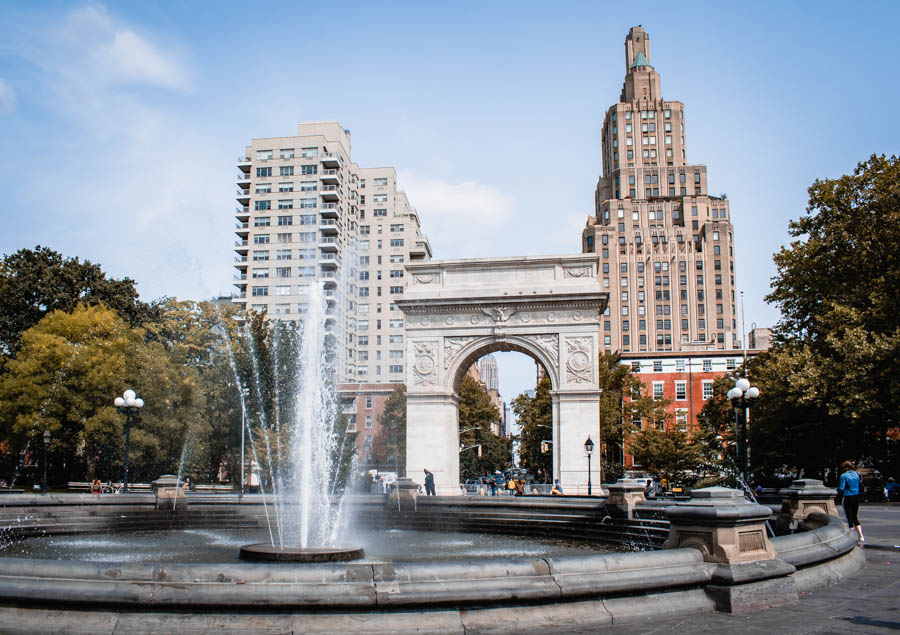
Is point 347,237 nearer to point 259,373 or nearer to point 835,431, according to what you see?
point 259,373

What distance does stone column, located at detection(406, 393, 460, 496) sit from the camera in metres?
31.4

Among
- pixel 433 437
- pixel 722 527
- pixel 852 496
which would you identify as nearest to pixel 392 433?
pixel 433 437

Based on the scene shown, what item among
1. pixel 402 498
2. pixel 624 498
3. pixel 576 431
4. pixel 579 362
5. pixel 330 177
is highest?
pixel 330 177

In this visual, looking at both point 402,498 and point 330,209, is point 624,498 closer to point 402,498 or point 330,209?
point 402,498

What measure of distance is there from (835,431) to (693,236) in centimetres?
6227

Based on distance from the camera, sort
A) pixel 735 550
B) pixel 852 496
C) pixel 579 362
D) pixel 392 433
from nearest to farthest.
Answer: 1. pixel 735 550
2. pixel 852 496
3. pixel 579 362
4. pixel 392 433

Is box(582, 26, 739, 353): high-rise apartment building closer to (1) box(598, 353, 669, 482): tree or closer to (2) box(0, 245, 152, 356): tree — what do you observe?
(1) box(598, 353, 669, 482): tree

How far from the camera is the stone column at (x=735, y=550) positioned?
6930 mm

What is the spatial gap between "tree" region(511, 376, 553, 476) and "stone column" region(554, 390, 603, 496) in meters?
19.5

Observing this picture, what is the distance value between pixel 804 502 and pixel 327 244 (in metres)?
63.1

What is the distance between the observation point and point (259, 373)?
135ft

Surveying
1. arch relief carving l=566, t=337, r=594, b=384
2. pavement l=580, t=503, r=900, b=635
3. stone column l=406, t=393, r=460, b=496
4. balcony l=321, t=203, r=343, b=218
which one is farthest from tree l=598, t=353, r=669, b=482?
pavement l=580, t=503, r=900, b=635

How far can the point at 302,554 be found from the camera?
959 cm

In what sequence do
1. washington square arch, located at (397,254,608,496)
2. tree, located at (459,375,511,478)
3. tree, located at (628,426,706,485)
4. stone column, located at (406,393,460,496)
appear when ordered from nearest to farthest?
washington square arch, located at (397,254,608,496) < stone column, located at (406,393,460,496) < tree, located at (628,426,706,485) < tree, located at (459,375,511,478)
